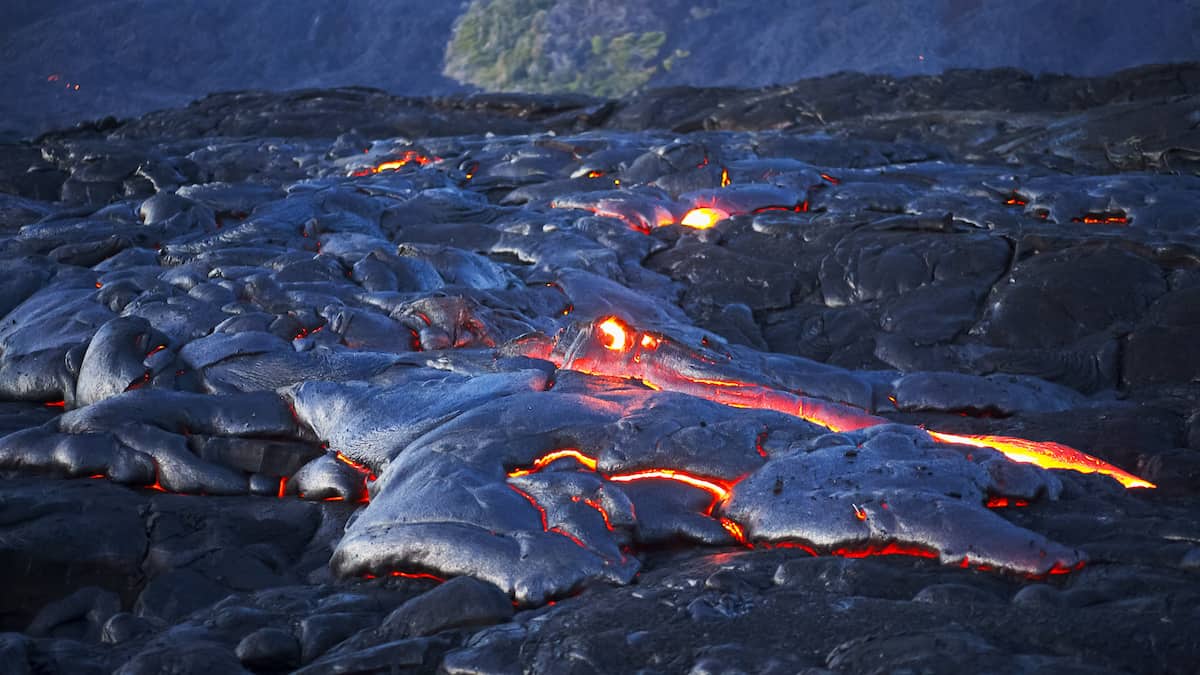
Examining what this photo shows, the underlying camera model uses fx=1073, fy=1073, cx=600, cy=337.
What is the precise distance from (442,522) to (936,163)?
742 cm

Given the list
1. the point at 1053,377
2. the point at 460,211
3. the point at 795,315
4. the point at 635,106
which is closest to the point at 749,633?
the point at 1053,377

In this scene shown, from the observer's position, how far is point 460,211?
8727 mm

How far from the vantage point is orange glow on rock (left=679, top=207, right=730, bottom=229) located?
854 centimetres

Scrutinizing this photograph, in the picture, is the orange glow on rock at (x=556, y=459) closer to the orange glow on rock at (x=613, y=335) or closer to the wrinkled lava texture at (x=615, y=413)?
the wrinkled lava texture at (x=615, y=413)

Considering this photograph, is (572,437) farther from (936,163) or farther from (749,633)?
(936,163)

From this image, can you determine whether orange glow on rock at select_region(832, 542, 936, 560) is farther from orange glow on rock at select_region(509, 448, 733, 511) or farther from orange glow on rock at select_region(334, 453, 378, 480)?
orange glow on rock at select_region(334, 453, 378, 480)

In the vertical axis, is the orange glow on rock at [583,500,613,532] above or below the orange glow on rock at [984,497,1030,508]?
above

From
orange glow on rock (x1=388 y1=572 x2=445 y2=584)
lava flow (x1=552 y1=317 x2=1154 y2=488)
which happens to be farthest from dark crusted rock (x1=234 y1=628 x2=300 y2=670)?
lava flow (x1=552 y1=317 x2=1154 y2=488)

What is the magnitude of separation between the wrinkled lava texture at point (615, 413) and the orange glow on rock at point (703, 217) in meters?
0.04

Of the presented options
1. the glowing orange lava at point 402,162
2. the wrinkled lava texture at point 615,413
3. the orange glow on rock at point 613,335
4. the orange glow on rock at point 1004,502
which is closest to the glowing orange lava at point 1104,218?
the wrinkled lava texture at point 615,413

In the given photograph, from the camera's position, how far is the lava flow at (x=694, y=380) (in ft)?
15.6

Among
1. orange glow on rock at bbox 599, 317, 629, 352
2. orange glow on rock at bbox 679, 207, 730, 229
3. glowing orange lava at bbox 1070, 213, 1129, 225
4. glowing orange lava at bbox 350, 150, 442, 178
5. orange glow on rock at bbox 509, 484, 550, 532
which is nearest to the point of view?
orange glow on rock at bbox 509, 484, 550, 532

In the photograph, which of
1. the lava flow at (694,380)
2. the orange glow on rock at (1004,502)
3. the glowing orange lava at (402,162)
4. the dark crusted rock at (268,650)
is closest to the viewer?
the dark crusted rock at (268,650)

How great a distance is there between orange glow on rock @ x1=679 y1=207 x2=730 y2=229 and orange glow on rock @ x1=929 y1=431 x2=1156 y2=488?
411cm
